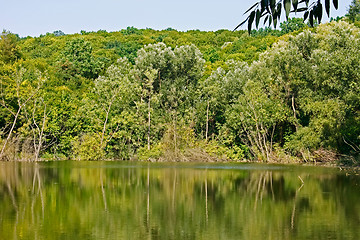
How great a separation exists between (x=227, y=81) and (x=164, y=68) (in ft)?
15.2

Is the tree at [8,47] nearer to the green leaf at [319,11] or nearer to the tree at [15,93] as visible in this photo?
the tree at [15,93]

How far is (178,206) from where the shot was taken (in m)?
14.5

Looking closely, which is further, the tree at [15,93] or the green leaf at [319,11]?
the tree at [15,93]

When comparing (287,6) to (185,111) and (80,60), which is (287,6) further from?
(80,60)

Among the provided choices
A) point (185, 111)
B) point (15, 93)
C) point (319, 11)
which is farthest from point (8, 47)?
point (319, 11)

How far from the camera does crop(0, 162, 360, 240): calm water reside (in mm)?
10688

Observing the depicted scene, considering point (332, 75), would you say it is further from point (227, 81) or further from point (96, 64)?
point (96, 64)

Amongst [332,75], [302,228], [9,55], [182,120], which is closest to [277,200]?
[302,228]

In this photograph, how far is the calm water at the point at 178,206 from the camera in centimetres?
1069

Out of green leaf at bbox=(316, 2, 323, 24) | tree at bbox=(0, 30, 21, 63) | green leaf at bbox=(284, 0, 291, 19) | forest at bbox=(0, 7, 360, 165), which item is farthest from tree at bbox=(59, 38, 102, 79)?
green leaf at bbox=(284, 0, 291, 19)

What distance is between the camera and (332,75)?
27.6 meters

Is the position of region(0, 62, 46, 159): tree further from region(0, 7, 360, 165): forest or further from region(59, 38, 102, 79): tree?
region(59, 38, 102, 79): tree

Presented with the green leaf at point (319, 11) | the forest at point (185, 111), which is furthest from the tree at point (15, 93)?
the green leaf at point (319, 11)

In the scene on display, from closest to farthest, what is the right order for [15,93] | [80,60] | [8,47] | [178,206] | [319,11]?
[319,11] → [178,206] → [15,93] → [8,47] → [80,60]
